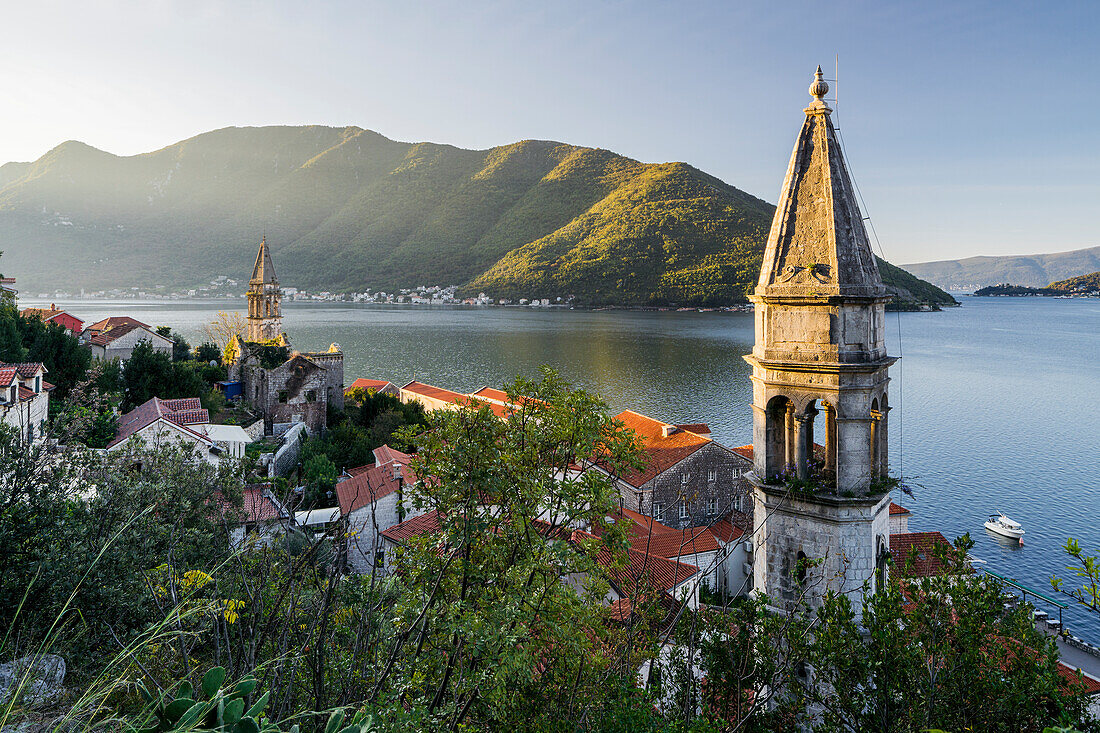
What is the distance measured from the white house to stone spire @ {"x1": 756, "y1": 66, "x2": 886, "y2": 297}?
1605 centimetres

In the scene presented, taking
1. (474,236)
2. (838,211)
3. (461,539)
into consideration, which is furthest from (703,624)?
(474,236)

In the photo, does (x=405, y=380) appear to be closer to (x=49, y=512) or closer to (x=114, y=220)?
(x=49, y=512)

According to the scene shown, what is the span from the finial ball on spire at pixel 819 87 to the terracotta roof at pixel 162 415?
19955 millimetres

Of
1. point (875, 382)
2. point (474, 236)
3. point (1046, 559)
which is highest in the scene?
point (474, 236)

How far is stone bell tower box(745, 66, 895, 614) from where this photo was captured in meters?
8.12

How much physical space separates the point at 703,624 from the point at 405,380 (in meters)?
55.7

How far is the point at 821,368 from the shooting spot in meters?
8.29

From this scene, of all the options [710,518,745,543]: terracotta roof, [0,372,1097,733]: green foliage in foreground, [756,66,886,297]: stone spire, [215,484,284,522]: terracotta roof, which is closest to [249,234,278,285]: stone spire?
[215,484,284,522]: terracotta roof

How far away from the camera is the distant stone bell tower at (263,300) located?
131 ft

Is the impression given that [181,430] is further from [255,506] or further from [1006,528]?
[1006,528]

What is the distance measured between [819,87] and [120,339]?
4376 centimetres

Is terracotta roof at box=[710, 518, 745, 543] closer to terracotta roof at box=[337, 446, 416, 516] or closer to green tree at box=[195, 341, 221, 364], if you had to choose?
terracotta roof at box=[337, 446, 416, 516]

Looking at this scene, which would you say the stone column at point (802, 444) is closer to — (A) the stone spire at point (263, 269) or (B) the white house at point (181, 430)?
(B) the white house at point (181, 430)

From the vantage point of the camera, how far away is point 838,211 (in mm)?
8344
